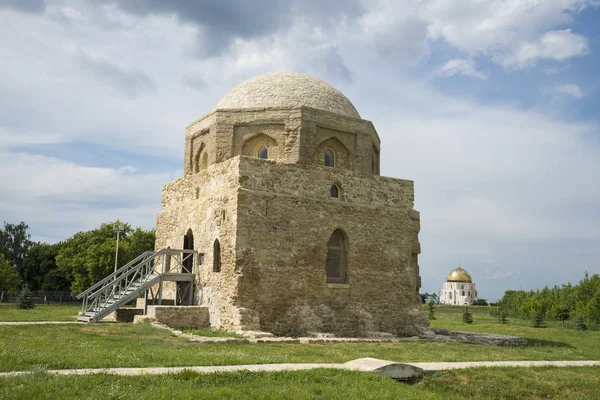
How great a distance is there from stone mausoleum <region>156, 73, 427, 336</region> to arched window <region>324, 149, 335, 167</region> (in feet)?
0.14

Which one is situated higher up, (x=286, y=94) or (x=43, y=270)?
(x=286, y=94)

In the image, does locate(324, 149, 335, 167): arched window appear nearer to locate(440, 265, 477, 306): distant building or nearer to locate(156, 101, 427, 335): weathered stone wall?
locate(156, 101, 427, 335): weathered stone wall

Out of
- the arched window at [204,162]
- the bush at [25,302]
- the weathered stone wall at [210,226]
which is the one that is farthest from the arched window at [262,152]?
the bush at [25,302]

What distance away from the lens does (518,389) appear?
33.2ft

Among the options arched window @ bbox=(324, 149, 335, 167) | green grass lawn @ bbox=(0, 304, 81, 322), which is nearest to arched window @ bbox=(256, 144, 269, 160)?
arched window @ bbox=(324, 149, 335, 167)

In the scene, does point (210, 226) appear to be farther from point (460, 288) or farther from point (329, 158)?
point (460, 288)

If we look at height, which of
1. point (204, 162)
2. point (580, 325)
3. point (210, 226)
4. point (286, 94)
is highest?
point (286, 94)

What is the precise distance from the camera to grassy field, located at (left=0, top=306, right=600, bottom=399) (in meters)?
7.92

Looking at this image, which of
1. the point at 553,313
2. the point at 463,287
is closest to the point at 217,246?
the point at 553,313

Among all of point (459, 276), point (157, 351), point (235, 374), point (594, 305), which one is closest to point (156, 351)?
point (157, 351)

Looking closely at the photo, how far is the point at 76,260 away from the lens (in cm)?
4297

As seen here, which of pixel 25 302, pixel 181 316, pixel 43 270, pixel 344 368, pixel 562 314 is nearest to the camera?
pixel 344 368

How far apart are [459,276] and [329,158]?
74.5m

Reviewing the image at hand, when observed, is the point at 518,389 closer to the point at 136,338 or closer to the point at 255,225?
the point at 136,338
